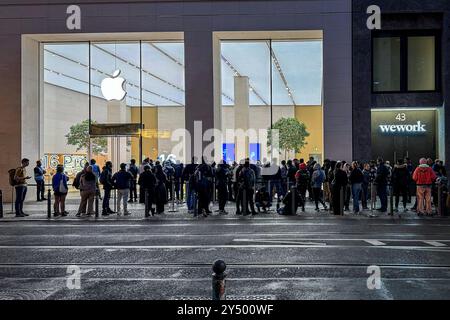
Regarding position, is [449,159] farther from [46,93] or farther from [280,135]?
[46,93]

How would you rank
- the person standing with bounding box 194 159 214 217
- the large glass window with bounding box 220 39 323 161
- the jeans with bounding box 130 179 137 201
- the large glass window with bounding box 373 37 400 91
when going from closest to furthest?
the person standing with bounding box 194 159 214 217 < the jeans with bounding box 130 179 137 201 < the large glass window with bounding box 373 37 400 91 < the large glass window with bounding box 220 39 323 161

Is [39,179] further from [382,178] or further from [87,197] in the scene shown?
[382,178]

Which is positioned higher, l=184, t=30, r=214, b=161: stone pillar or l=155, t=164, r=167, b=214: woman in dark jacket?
l=184, t=30, r=214, b=161: stone pillar

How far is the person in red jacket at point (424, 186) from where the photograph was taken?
55.7ft

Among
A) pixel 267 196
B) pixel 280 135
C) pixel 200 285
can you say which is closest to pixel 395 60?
pixel 280 135

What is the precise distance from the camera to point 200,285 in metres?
7.73

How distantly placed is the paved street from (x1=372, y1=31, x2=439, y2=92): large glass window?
10.3m

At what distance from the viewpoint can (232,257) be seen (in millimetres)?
9930

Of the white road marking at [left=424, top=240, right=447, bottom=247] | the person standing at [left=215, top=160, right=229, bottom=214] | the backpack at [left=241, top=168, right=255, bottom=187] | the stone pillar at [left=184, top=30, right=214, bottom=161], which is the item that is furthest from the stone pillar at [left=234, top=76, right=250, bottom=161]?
the white road marking at [left=424, top=240, right=447, bottom=247]

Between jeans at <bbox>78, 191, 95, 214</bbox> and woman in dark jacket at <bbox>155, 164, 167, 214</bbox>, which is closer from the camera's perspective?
jeans at <bbox>78, 191, 95, 214</bbox>

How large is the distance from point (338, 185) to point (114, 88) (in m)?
13.2

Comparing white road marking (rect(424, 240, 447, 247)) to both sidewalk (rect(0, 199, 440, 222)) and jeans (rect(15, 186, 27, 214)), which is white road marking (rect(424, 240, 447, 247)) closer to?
sidewalk (rect(0, 199, 440, 222))

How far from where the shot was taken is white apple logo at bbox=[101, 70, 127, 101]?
1017 inches

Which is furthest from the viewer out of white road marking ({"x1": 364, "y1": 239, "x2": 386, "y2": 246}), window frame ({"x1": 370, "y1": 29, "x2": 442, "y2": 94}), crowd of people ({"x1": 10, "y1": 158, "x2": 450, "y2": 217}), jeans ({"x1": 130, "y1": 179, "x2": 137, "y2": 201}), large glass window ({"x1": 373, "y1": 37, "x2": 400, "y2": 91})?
large glass window ({"x1": 373, "y1": 37, "x2": 400, "y2": 91})
